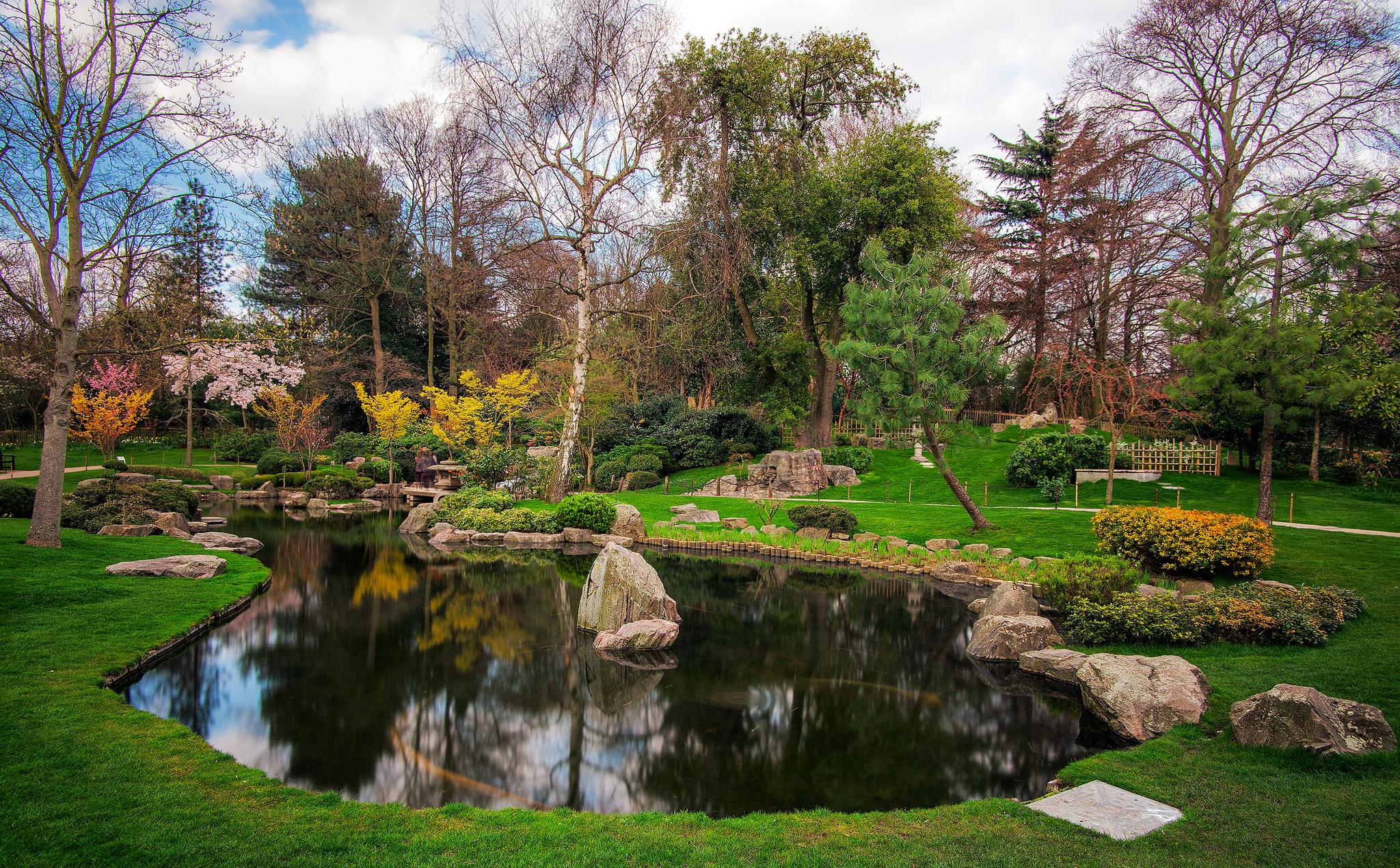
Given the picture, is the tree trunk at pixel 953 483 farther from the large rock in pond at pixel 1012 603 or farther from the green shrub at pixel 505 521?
the green shrub at pixel 505 521

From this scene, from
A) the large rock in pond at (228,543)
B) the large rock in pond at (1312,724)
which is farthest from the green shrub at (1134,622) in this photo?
the large rock in pond at (228,543)

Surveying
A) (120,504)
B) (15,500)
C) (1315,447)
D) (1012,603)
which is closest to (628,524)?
(1012,603)

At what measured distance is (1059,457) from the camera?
19.5 metres

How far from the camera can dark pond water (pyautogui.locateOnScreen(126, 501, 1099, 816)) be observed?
5543mm

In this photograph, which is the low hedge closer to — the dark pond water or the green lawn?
the green lawn

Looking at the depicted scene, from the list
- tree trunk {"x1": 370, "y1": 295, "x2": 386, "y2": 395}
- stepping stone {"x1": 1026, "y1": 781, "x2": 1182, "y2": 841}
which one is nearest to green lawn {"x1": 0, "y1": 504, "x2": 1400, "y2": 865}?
stepping stone {"x1": 1026, "y1": 781, "x2": 1182, "y2": 841}

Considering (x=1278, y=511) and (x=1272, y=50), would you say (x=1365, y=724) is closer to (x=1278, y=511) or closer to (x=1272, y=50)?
(x=1278, y=511)

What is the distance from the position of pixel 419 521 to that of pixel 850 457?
14.1 m

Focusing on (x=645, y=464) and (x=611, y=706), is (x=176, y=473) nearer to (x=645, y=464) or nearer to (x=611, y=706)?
(x=645, y=464)

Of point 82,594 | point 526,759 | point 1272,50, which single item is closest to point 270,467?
point 82,594

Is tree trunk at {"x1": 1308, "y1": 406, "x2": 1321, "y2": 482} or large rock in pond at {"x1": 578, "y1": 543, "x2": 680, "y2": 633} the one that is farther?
tree trunk at {"x1": 1308, "y1": 406, "x2": 1321, "y2": 482}

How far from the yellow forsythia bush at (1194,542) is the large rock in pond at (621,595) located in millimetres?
7185

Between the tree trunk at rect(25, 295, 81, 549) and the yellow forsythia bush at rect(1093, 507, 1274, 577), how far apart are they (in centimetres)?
1619

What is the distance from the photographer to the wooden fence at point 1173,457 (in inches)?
775
